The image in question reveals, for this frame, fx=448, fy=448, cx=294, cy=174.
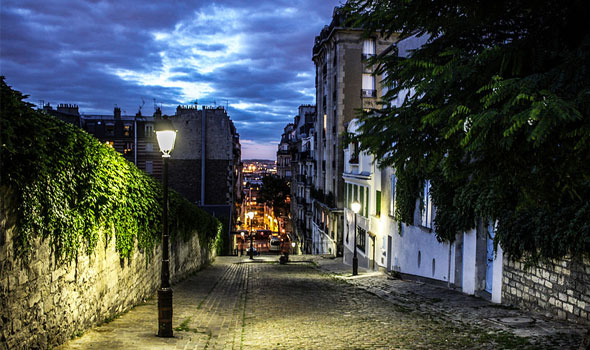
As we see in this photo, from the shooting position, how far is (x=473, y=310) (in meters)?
11.1

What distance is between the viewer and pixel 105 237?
8539 millimetres

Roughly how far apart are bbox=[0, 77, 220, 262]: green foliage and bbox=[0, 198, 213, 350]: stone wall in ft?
0.74

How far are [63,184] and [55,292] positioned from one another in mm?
1547

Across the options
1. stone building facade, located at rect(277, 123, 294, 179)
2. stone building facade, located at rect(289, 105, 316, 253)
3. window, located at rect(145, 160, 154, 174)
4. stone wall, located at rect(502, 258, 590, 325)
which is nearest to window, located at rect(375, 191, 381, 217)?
stone wall, located at rect(502, 258, 590, 325)

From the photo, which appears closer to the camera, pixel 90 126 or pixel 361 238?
pixel 361 238

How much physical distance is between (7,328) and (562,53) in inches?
282

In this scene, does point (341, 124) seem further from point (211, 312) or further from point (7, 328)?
point (7, 328)

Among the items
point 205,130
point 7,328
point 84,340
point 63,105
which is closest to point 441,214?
point 84,340

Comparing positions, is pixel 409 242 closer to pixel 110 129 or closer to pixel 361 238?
pixel 361 238

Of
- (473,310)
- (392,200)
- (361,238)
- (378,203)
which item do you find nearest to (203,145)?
(361,238)

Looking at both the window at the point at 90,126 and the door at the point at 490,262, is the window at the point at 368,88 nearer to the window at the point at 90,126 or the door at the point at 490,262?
the door at the point at 490,262

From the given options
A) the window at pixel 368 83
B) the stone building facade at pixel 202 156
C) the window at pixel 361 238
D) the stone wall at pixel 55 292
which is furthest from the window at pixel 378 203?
the stone building facade at pixel 202 156

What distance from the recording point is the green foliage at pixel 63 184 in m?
5.21

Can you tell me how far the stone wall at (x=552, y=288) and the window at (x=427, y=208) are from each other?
243 inches
